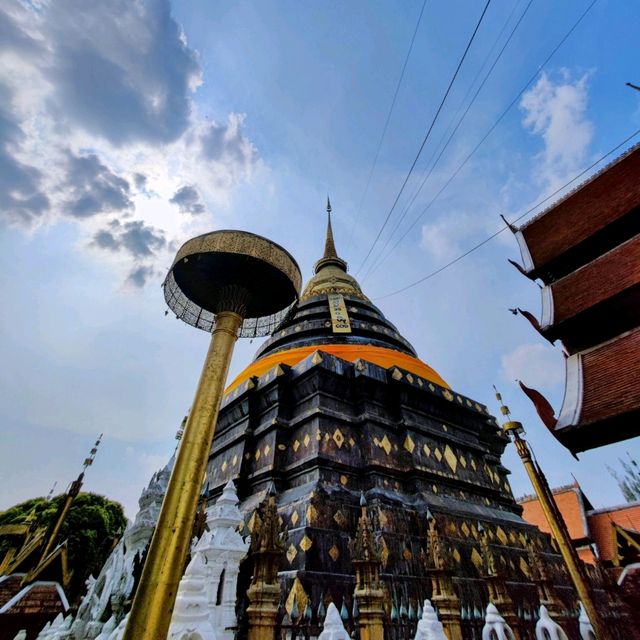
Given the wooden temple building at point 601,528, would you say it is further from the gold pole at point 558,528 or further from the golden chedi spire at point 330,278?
the golden chedi spire at point 330,278

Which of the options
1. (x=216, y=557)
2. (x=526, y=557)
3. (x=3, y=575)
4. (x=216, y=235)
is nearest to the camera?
(x=216, y=235)

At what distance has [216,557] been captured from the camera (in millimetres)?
4617

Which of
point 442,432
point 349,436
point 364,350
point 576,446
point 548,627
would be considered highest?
point 364,350

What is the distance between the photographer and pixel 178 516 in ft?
6.81

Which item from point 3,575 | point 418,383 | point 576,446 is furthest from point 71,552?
point 576,446

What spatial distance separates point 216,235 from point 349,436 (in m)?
5.58

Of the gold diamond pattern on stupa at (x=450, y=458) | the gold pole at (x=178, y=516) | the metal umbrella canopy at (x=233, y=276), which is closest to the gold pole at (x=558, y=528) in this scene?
the gold diamond pattern on stupa at (x=450, y=458)

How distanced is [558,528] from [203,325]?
23.3 ft

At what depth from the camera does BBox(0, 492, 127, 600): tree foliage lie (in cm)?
1781

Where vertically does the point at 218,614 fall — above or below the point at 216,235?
below

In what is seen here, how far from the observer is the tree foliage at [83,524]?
17.8 metres

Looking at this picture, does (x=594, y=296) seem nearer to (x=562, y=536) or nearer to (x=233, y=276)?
(x=562, y=536)

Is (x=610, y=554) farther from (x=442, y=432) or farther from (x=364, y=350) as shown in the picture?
(x=364, y=350)

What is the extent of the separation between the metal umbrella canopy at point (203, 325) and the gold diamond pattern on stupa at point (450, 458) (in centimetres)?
615
